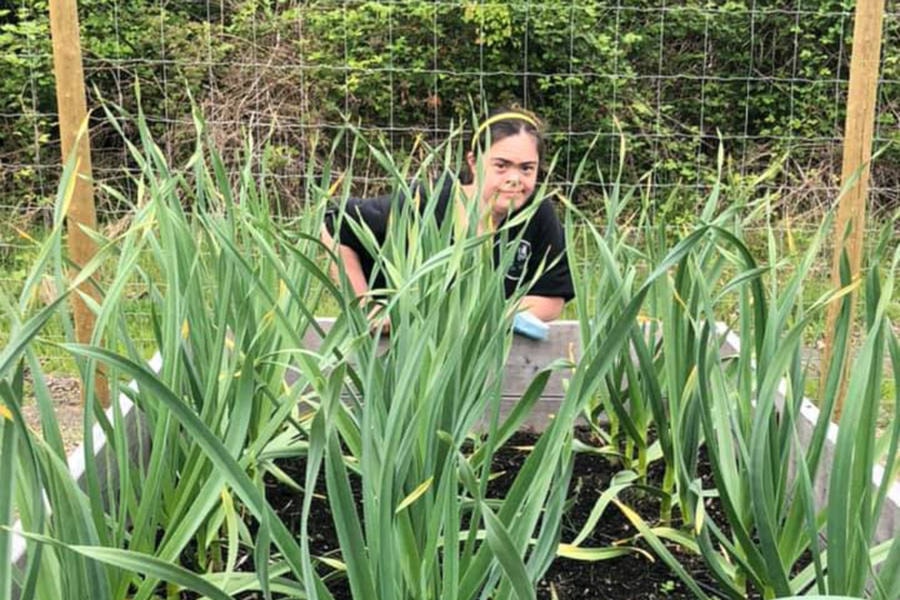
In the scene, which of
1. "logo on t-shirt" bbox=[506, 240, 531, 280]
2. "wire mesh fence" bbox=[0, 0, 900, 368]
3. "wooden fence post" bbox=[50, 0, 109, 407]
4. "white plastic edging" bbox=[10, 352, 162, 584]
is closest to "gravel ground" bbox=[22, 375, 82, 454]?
"wooden fence post" bbox=[50, 0, 109, 407]

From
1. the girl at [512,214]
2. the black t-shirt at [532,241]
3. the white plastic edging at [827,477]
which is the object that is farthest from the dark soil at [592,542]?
the black t-shirt at [532,241]

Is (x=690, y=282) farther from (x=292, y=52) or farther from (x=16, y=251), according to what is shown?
(x=292, y=52)

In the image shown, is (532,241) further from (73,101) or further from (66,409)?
(66,409)

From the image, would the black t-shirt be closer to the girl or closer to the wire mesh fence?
the girl

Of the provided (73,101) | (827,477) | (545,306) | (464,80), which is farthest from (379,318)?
(464,80)

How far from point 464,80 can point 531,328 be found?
129 inches

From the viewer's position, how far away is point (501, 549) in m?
0.66

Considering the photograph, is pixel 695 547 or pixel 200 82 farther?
pixel 200 82

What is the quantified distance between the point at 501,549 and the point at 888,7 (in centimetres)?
493

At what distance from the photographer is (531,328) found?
1.85 m

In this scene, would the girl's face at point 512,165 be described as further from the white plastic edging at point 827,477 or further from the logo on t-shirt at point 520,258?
the white plastic edging at point 827,477

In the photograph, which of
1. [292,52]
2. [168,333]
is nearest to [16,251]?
[292,52]

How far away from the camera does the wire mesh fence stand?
15.0 ft

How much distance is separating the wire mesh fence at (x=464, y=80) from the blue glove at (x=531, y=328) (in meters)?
2.58
